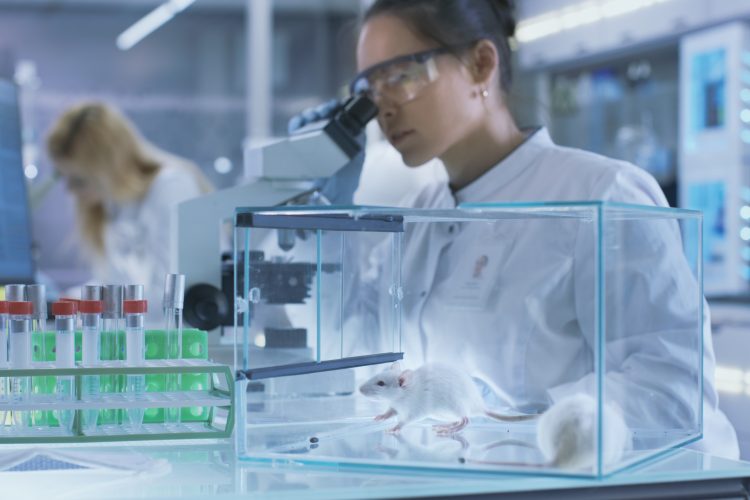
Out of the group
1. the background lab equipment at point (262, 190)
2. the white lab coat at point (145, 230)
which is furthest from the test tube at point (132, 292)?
the white lab coat at point (145, 230)

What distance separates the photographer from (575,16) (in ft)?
15.2

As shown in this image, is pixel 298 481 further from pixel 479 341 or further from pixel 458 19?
pixel 458 19

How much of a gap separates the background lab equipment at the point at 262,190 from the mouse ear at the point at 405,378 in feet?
1.49

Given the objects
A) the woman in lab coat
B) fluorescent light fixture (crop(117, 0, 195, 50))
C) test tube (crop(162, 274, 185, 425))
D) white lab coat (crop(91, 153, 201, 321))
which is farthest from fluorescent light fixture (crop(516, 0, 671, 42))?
test tube (crop(162, 274, 185, 425))

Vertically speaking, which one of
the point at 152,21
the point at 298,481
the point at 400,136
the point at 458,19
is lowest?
the point at 298,481

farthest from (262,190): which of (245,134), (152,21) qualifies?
(152,21)

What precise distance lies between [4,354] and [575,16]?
405 cm

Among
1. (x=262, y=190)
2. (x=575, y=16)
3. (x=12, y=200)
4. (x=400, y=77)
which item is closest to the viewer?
(x=262, y=190)

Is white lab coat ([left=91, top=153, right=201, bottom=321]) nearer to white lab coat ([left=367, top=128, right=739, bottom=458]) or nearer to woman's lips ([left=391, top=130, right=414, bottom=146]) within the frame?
woman's lips ([left=391, top=130, right=414, bottom=146])

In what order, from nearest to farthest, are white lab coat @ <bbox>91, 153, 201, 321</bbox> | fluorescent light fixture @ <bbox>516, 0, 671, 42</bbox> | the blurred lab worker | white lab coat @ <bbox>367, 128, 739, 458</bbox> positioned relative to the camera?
white lab coat @ <bbox>367, 128, 739, 458</bbox> → white lab coat @ <bbox>91, 153, 201, 321</bbox> → the blurred lab worker → fluorescent light fixture @ <bbox>516, 0, 671, 42</bbox>

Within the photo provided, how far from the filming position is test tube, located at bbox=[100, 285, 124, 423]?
112 centimetres

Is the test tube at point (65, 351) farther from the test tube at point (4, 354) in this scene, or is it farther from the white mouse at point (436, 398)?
the white mouse at point (436, 398)

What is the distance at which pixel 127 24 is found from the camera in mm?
5586

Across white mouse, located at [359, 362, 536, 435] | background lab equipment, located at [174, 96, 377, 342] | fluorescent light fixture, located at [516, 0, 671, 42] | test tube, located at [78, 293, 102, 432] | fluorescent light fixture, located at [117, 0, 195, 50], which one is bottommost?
white mouse, located at [359, 362, 536, 435]
